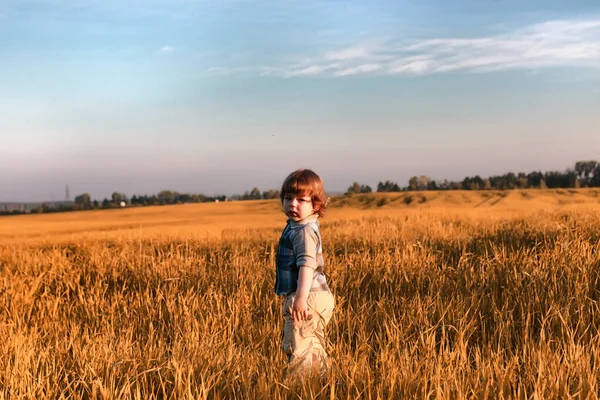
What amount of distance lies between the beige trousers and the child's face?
0.51m

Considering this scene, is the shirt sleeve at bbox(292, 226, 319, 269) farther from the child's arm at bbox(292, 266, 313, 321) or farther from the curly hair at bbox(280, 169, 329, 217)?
the curly hair at bbox(280, 169, 329, 217)

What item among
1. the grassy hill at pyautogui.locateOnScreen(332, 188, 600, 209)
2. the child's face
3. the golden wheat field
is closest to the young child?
the child's face

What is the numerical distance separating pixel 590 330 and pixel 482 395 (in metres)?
2.17

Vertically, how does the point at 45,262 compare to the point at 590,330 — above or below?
above

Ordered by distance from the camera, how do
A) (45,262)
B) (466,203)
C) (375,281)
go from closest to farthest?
(375,281)
(45,262)
(466,203)

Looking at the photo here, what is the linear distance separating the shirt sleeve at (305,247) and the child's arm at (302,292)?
0.14 ft

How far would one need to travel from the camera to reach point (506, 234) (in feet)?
28.3

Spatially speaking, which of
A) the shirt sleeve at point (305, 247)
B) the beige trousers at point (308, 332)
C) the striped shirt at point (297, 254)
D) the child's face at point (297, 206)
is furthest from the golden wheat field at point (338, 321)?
the child's face at point (297, 206)

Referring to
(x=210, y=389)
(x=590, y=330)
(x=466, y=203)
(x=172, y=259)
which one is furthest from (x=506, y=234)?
(x=466, y=203)

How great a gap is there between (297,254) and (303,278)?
0.58ft

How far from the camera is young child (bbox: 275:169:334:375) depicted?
3404 millimetres

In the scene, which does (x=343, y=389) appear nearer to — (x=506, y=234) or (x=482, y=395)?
(x=482, y=395)

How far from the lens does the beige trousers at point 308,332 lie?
3453mm

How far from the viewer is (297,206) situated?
356 cm
